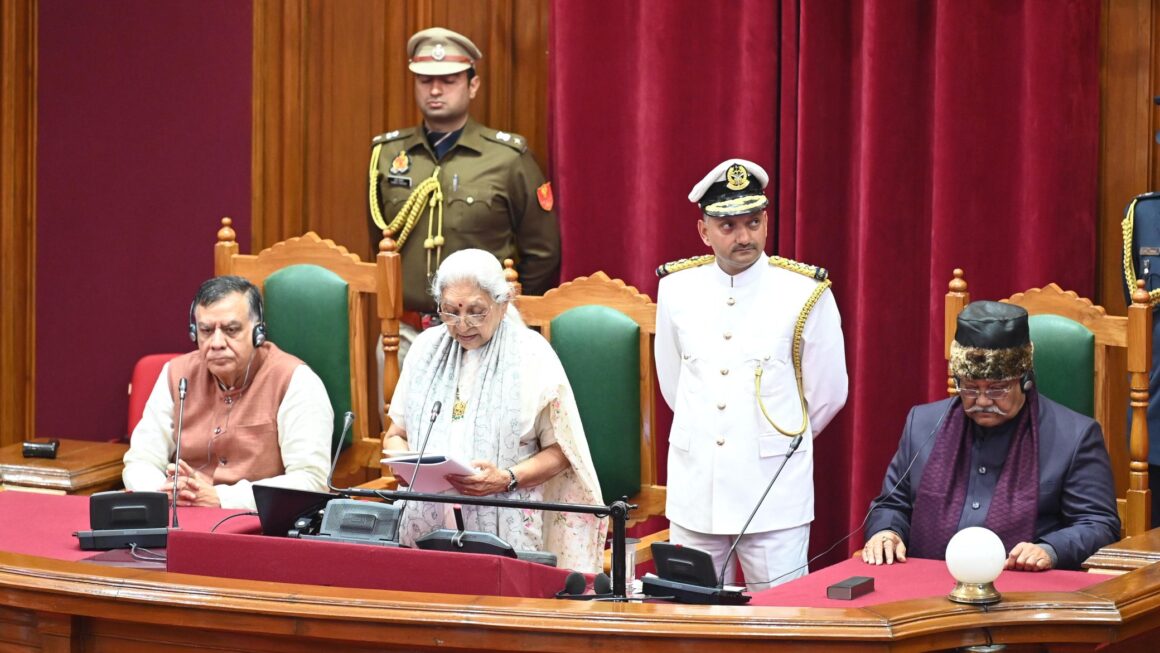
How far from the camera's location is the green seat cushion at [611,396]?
153 inches

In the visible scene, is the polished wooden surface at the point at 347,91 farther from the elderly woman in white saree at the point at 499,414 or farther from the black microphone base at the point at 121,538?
the black microphone base at the point at 121,538

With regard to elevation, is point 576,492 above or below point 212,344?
below

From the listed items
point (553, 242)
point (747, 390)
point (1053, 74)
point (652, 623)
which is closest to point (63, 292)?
point (553, 242)

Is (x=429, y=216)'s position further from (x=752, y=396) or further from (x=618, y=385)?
(x=752, y=396)

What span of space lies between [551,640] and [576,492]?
121 centimetres

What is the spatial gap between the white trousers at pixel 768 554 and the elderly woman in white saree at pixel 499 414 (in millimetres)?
282

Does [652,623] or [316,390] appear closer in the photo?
[652,623]

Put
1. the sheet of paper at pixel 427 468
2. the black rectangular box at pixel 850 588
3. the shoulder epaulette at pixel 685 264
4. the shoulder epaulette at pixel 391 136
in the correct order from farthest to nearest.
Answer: the shoulder epaulette at pixel 391 136, the shoulder epaulette at pixel 685 264, the sheet of paper at pixel 427 468, the black rectangular box at pixel 850 588

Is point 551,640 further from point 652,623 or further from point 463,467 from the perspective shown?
point 463,467

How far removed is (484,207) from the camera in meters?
4.53

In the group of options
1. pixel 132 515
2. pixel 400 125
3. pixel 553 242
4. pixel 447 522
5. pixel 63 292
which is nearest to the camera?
pixel 132 515

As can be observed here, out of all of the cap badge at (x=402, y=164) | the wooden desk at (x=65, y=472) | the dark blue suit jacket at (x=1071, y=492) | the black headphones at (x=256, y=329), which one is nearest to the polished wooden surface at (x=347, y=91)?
the cap badge at (x=402, y=164)

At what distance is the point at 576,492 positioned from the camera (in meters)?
3.50

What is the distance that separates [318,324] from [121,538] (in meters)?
1.30
